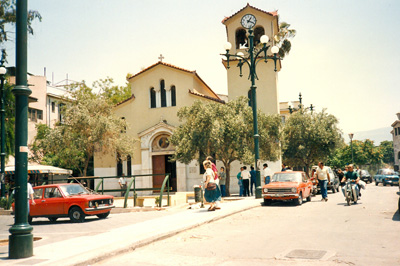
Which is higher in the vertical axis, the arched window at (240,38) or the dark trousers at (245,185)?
the arched window at (240,38)

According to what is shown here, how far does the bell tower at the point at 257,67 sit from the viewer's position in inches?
1238

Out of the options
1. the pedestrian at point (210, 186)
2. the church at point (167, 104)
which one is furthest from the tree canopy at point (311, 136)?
the pedestrian at point (210, 186)

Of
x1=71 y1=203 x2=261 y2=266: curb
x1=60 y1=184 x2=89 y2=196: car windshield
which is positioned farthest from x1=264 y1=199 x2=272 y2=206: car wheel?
x1=60 y1=184 x2=89 y2=196: car windshield

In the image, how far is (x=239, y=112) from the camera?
25.0 metres

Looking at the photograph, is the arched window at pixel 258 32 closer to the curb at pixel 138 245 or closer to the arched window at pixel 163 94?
the arched window at pixel 163 94

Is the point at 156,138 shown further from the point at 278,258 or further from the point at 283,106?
the point at 283,106

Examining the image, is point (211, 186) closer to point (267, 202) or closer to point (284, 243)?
point (267, 202)

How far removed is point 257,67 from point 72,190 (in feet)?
68.3

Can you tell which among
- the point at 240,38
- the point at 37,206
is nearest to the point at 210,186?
the point at 37,206

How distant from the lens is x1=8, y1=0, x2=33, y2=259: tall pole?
279 inches

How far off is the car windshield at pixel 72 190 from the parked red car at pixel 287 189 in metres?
7.45

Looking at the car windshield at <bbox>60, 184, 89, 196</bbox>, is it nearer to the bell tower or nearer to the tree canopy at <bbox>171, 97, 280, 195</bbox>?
the tree canopy at <bbox>171, 97, 280, 195</bbox>

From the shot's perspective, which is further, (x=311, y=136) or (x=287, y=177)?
(x=311, y=136)

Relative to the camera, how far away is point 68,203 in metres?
14.5
